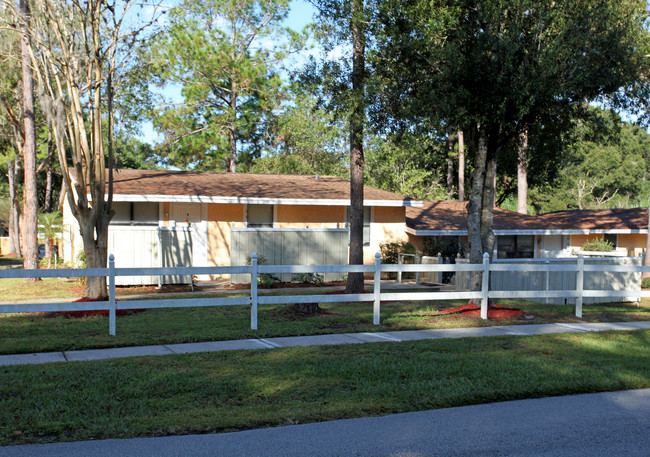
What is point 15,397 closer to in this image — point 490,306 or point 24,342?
point 24,342

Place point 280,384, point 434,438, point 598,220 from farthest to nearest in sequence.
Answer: point 598,220 → point 280,384 → point 434,438

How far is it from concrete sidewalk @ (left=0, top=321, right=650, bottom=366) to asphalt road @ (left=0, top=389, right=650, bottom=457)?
394cm

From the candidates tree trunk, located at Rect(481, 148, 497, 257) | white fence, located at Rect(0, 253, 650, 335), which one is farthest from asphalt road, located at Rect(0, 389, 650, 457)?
tree trunk, located at Rect(481, 148, 497, 257)

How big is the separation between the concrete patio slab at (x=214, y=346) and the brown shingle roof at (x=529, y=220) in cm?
1688

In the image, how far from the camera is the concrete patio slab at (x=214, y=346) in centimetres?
1010

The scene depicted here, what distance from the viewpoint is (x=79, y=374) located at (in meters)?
8.21

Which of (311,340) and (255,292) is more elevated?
(255,292)

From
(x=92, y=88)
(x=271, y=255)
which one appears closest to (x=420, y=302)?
(x=271, y=255)

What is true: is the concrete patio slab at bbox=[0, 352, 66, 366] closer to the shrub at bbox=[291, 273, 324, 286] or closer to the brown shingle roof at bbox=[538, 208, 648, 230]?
the shrub at bbox=[291, 273, 324, 286]

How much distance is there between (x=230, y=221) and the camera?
24500 millimetres

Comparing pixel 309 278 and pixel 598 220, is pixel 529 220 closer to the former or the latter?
pixel 598 220

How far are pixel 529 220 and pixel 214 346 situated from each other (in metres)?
24.4

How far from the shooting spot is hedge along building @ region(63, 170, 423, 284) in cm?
2114

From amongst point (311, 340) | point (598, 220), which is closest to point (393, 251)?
point (598, 220)
